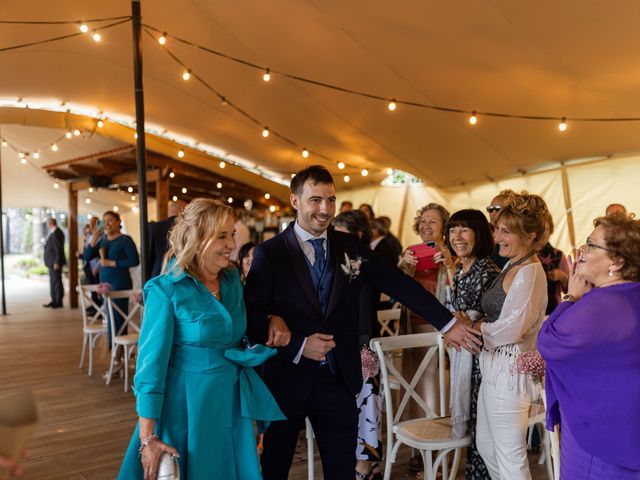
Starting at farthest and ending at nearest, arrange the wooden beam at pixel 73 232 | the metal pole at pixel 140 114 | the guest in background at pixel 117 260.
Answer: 1. the wooden beam at pixel 73 232
2. the guest in background at pixel 117 260
3. the metal pole at pixel 140 114

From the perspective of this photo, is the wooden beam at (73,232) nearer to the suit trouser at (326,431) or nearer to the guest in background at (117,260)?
the guest in background at (117,260)

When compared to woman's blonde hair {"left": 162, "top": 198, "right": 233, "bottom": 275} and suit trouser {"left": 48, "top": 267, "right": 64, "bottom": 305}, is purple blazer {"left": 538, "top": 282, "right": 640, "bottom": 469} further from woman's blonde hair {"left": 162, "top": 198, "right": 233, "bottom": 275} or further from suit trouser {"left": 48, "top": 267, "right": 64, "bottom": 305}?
suit trouser {"left": 48, "top": 267, "right": 64, "bottom": 305}

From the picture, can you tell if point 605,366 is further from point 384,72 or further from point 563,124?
point 563,124

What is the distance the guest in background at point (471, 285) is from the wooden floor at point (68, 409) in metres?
0.89

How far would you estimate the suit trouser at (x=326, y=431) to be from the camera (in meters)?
2.18

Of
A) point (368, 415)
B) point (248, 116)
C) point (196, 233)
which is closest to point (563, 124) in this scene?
point (248, 116)

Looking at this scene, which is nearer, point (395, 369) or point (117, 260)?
point (395, 369)

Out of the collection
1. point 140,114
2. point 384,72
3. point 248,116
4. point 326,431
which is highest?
point 248,116

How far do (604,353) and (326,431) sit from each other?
A: 1.04m

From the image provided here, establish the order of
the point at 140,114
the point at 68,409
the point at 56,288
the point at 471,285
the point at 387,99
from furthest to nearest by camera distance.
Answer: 1. the point at 56,288
2. the point at 387,99
3. the point at 140,114
4. the point at 68,409
5. the point at 471,285

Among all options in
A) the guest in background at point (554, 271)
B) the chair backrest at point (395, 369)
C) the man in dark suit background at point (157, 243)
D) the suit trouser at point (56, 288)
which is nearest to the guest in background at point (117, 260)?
the man in dark suit background at point (157, 243)

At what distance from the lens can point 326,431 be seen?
7.30 ft

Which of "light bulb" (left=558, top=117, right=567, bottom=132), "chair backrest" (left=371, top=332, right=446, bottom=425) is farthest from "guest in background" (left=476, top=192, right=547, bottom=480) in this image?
"light bulb" (left=558, top=117, right=567, bottom=132)

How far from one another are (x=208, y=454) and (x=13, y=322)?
9.28m
